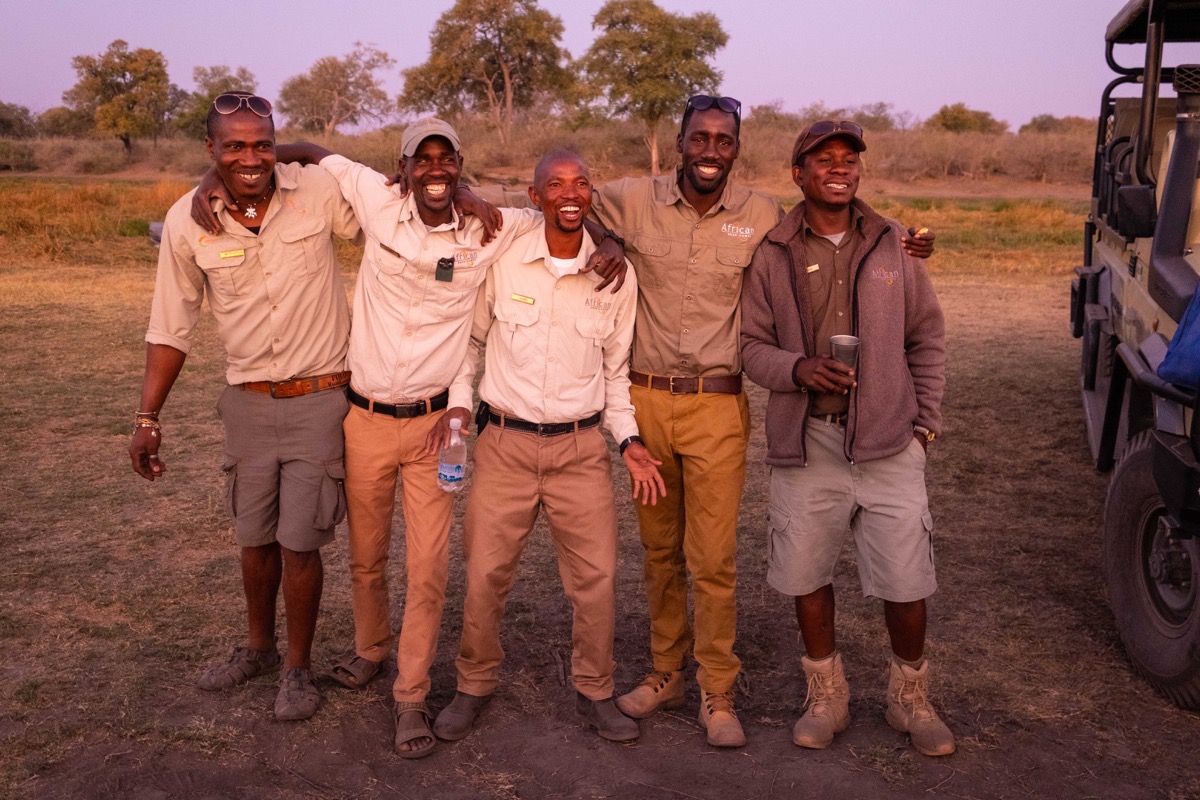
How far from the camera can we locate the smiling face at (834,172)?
→ 11.0 ft

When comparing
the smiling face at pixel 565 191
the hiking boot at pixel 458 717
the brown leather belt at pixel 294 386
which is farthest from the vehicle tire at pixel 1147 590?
the brown leather belt at pixel 294 386

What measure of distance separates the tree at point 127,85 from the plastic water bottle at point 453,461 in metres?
45.2

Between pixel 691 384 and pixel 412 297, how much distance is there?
0.93 meters

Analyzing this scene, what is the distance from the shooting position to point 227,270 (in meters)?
3.57

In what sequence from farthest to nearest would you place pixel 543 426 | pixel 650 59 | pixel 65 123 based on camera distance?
pixel 65 123, pixel 650 59, pixel 543 426

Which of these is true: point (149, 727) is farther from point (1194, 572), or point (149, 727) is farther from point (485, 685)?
point (1194, 572)

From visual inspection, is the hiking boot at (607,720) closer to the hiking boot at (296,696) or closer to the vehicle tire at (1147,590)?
the hiking boot at (296,696)

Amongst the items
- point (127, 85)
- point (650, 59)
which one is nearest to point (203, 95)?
point (127, 85)

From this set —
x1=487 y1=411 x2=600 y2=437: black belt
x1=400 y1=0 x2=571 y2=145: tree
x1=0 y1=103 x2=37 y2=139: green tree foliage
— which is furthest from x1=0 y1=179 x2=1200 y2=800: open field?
x1=0 y1=103 x2=37 y2=139: green tree foliage

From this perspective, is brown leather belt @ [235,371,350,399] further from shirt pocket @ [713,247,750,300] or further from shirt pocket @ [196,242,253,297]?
shirt pocket @ [713,247,750,300]

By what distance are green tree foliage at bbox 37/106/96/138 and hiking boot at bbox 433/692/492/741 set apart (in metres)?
51.6

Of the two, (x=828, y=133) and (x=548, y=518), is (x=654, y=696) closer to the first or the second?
(x=548, y=518)

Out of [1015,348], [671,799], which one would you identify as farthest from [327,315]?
[1015,348]

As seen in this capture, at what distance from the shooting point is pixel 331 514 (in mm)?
3701
